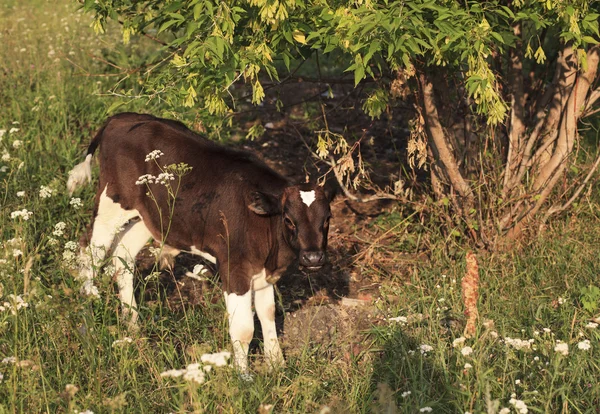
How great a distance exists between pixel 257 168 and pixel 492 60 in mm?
2567

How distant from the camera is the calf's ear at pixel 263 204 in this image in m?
6.85

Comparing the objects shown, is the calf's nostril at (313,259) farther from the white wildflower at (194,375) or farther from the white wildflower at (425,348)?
the white wildflower at (194,375)

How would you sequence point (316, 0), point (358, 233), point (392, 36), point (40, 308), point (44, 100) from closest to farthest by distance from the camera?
point (40, 308), point (392, 36), point (316, 0), point (358, 233), point (44, 100)

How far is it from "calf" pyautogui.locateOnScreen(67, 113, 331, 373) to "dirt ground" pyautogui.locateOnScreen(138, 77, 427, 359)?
0.88 feet

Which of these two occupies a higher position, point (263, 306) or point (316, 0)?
point (316, 0)

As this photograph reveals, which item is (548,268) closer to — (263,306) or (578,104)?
(578,104)

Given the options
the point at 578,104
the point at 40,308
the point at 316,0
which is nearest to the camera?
the point at 40,308

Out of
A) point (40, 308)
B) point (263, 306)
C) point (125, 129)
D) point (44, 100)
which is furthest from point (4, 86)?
point (40, 308)

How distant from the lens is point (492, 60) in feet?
27.7

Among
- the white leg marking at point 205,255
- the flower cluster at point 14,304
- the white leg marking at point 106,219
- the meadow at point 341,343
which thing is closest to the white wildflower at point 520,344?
the meadow at point 341,343

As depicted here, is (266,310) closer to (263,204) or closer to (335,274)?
(263,204)

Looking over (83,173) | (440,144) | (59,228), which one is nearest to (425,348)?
(59,228)

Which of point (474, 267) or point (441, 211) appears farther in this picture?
point (441, 211)

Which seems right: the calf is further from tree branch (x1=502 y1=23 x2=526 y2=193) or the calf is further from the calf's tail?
tree branch (x1=502 y1=23 x2=526 y2=193)
